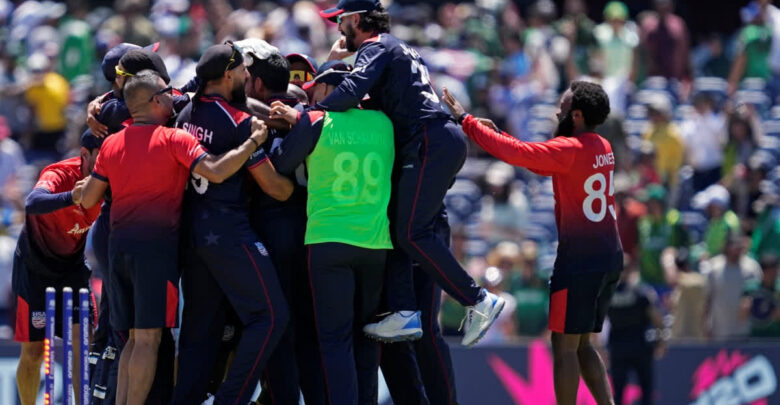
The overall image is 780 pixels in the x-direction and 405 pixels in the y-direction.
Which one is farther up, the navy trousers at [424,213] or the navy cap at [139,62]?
the navy cap at [139,62]

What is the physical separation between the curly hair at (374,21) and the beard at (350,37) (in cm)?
7

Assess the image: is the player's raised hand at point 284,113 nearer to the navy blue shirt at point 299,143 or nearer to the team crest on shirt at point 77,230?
the navy blue shirt at point 299,143

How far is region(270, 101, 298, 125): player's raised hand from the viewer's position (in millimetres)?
8961

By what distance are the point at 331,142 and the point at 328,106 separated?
0.76 feet

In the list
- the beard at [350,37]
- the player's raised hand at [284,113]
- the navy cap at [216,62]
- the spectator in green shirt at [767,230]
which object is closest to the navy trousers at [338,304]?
Result: the player's raised hand at [284,113]

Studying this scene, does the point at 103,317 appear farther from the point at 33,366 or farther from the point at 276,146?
the point at 276,146

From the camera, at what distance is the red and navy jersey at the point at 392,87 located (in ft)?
29.4

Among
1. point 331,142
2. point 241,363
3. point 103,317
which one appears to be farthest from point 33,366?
point 331,142

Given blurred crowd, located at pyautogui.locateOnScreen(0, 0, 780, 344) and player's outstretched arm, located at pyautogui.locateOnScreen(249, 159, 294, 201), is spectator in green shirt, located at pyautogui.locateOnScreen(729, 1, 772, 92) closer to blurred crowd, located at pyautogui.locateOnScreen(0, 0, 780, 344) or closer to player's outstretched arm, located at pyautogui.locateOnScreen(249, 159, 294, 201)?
blurred crowd, located at pyautogui.locateOnScreen(0, 0, 780, 344)

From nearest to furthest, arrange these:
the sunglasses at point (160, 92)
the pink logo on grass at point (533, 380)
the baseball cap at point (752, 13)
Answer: the sunglasses at point (160, 92)
the pink logo on grass at point (533, 380)
the baseball cap at point (752, 13)

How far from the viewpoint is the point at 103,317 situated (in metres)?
9.80

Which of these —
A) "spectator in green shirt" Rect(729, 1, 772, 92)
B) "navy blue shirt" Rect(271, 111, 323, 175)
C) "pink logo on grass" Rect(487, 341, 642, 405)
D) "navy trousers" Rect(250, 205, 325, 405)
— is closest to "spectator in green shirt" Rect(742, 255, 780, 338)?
"pink logo on grass" Rect(487, 341, 642, 405)

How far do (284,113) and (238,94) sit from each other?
1.17 ft

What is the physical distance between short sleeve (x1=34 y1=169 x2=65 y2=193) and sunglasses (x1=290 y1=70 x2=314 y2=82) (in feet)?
5.87
